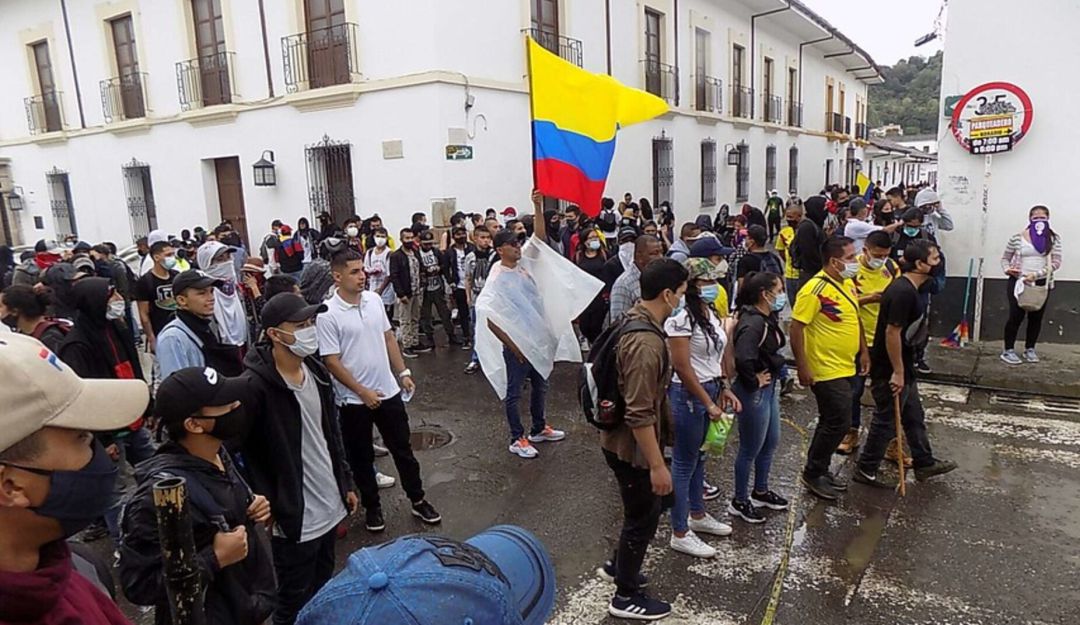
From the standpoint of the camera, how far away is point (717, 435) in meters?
3.93

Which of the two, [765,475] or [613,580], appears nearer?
[613,580]

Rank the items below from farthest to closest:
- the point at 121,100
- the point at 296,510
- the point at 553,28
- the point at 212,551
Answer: the point at 121,100
the point at 553,28
the point at 296,510
the point at 212,551

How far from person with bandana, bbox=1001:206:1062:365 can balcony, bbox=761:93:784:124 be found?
54.3ft

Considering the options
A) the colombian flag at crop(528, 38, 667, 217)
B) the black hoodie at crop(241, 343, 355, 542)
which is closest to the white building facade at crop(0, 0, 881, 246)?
the colombian flag at crop(528, 38, 667, 217)

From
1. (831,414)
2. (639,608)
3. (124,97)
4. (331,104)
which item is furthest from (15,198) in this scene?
(831,414)

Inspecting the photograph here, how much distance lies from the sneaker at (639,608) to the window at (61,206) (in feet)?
63.8

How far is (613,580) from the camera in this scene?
12.4 feet

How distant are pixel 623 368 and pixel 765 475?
6.22 feet

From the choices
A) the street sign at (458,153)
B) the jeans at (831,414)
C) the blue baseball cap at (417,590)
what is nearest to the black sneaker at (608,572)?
the jeans at (831,414)

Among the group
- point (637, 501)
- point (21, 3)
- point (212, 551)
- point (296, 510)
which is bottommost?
point (637, 501)

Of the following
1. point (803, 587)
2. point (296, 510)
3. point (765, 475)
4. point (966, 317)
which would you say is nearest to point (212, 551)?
point (296, 510)

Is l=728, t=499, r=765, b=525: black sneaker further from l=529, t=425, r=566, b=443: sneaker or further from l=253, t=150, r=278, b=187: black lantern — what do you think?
l=253, t=150, r=278, b=187: black lantern

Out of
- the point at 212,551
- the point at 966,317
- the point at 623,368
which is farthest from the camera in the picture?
the point at 966,317

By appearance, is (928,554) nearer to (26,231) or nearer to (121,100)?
(121,100)
